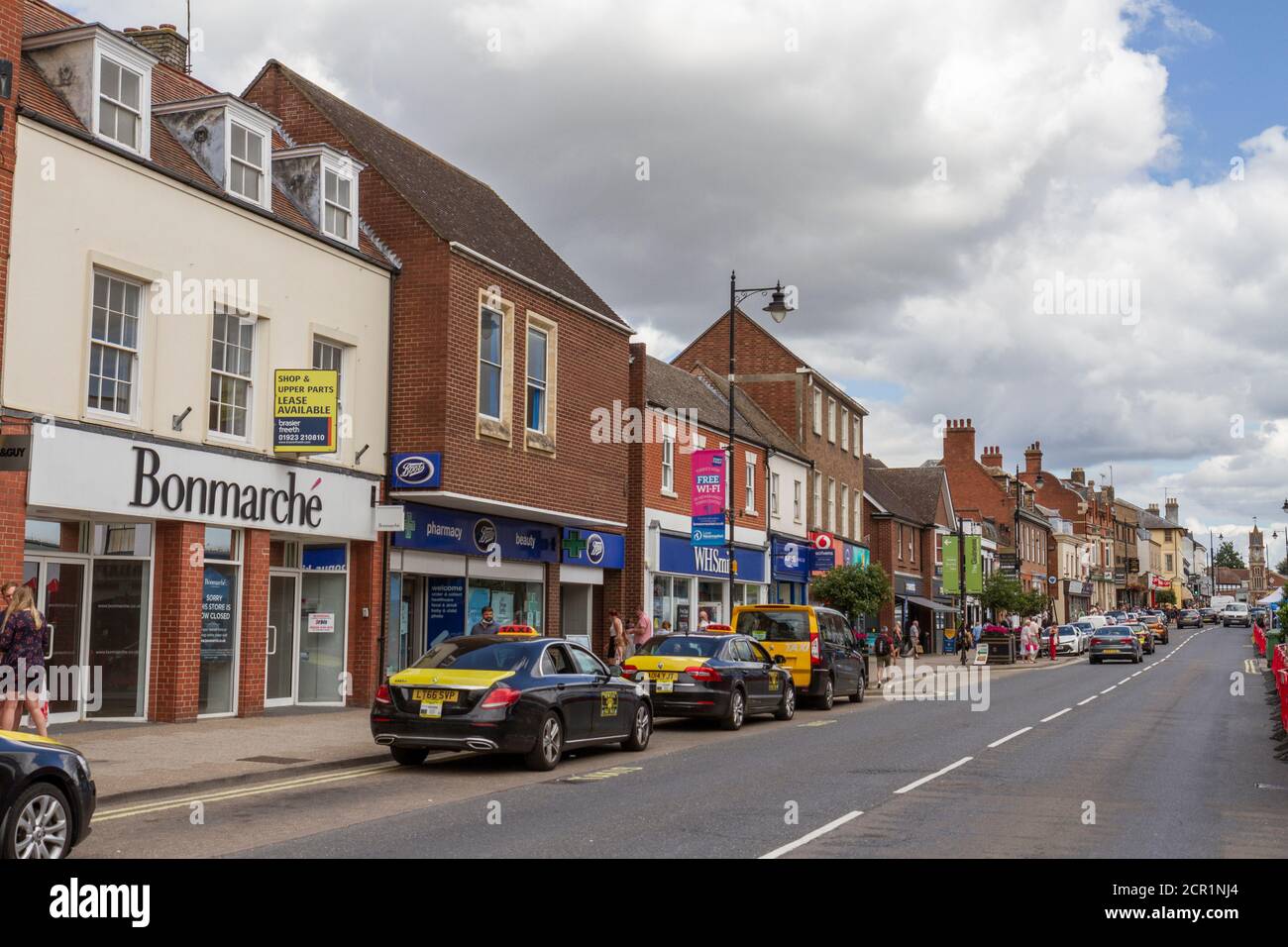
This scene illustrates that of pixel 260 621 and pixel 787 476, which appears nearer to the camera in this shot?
pixel 260 621

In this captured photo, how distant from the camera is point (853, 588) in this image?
34531mm

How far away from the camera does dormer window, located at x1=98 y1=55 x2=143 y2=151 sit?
1609 cm

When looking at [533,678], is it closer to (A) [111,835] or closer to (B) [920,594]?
(A) [111,835]

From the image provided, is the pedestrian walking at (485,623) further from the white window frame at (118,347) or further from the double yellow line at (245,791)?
the double yellow line at (245,791)

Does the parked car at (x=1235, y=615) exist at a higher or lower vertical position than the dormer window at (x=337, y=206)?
lower

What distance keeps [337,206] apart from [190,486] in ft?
20.2

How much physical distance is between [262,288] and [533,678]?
830cm

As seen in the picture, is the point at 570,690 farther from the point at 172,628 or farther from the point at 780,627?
the point at 780,627

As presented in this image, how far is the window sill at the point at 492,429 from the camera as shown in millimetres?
21844

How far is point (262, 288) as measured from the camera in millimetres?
18484

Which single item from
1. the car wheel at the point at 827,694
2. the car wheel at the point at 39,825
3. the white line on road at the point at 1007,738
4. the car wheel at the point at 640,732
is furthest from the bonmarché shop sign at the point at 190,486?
the white line on road at the point at 1007,738

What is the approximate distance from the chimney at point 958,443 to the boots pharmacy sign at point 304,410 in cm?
6450

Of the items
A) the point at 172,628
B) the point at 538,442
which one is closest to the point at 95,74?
the point at 172,628
